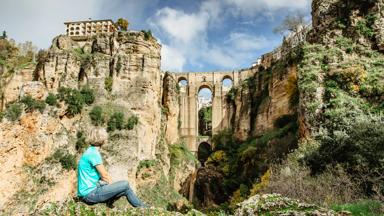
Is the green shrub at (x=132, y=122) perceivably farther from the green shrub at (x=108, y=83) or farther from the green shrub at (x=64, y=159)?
the green shrub at (x=64, y=159)

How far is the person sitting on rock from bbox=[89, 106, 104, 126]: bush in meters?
25.3

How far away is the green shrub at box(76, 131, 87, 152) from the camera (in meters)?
28.7

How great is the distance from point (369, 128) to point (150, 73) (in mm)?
23031

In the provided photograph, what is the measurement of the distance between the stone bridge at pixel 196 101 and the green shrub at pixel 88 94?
19603mm

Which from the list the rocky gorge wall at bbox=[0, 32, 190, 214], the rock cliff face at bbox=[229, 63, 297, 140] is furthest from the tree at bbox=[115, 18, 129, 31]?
the rock cliff face at bbox=[229, 63, 297, 140]

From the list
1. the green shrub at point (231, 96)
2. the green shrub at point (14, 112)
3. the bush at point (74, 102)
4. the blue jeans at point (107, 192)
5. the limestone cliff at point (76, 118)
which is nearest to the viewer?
the blue jeans at point (107, 192)

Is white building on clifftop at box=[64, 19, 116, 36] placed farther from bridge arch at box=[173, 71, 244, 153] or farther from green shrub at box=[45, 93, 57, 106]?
green shrub at box=[45, 93, 57, 106]

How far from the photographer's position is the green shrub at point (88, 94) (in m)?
32.0

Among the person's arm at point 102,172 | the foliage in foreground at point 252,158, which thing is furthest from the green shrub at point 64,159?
the person's arm at point 102,172

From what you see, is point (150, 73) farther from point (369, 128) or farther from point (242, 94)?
point (369, 128)

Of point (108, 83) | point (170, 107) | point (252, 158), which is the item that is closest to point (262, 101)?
point (170, 107)

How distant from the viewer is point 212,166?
129 ft

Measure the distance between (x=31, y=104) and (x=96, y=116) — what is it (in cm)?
524

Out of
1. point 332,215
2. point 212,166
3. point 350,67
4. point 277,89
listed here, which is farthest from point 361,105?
point 212,166
